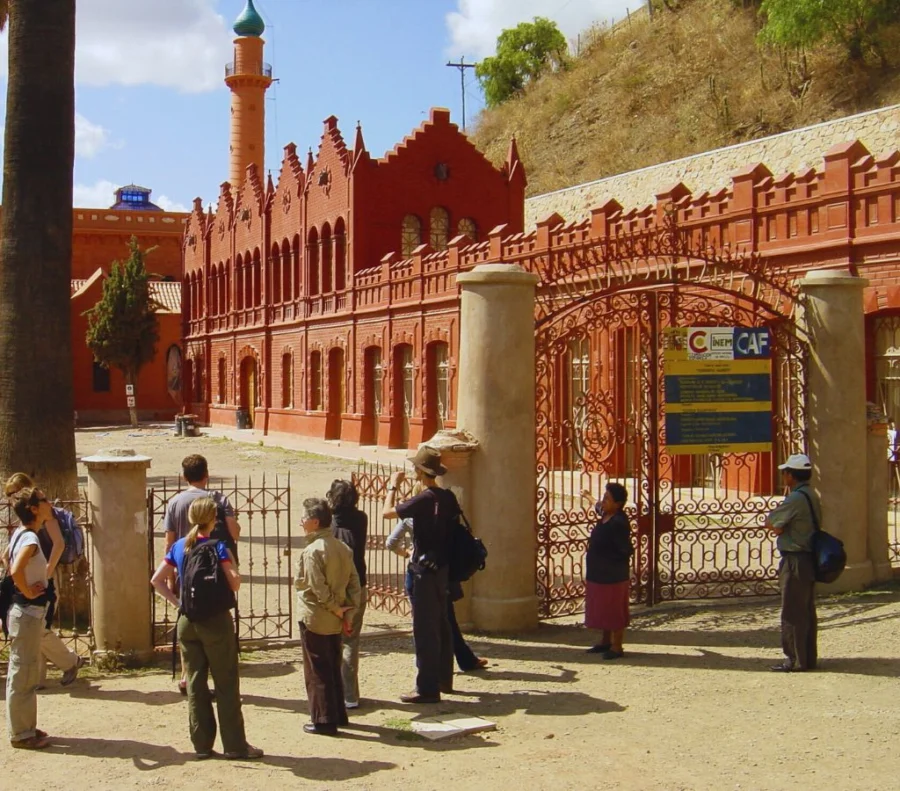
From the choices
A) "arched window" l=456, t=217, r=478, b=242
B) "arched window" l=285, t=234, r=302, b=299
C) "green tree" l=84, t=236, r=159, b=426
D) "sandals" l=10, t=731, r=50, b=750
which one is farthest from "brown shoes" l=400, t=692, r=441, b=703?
"green tree" l=84, t=236, r=159, b=426

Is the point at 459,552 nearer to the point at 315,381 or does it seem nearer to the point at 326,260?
the point at 326,260

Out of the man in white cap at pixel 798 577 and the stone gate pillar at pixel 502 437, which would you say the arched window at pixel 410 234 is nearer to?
the stone gate pillar at pixel 502 437

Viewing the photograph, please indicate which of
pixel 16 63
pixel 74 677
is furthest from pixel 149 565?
pixel 16 63

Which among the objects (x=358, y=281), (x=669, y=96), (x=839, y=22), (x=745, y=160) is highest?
(x=669, y=96)

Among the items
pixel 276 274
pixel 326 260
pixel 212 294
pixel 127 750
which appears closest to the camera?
pixel 127 750

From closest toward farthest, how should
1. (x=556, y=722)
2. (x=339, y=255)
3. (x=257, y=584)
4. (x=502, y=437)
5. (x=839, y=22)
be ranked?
(x=556, y=722) < (x=502, y=437) < (x=257, y=584) < (x=339, y=255) < (x=839, y=22)

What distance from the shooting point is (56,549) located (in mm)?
6816

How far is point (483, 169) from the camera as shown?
3516cm

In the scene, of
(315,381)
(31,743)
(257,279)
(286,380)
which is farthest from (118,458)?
(257,279)

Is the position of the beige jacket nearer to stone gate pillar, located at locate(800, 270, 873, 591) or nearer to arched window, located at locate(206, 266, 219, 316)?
stone gate pillar, located at locate(800, 270, 873, 591)

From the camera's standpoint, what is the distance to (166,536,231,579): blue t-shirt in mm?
6164

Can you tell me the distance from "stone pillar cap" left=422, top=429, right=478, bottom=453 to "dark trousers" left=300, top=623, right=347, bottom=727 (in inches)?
104

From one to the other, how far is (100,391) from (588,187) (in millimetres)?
26342

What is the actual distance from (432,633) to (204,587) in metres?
1.79
